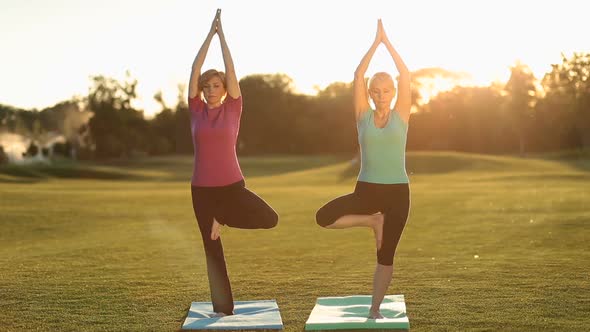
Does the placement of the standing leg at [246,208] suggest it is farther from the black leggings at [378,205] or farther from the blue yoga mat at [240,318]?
the blue yoga mat at [240,318]

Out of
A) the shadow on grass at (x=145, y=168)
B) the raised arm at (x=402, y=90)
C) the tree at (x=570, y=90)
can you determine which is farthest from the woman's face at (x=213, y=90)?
the shadow on grass at (x=145, y=168)

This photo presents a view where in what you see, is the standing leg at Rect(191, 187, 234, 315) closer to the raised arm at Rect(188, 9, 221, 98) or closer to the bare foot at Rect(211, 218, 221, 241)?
the bare foot at Rect(211, 218, 221, 241)

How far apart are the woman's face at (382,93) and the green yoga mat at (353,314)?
2.03m

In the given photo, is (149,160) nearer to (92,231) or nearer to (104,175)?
(104,175)

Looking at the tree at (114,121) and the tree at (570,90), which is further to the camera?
the tree at (114,121)

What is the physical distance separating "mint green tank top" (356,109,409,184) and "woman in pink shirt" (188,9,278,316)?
1063 mm

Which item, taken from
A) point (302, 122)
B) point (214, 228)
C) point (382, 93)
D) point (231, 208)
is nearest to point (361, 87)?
point (382, 93)

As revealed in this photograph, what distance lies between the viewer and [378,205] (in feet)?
27.3

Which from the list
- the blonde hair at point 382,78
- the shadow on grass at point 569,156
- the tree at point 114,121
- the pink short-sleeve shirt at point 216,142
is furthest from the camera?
the tree at point 114,121

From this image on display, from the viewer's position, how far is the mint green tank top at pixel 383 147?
323 inches

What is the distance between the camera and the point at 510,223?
19.8 m

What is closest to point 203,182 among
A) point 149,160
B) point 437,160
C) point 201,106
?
point 201,106

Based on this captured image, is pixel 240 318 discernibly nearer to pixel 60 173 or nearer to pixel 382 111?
pixel 382 111

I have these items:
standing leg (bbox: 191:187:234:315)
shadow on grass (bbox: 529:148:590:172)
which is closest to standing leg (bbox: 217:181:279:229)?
standing leg (bbox: 191:187:234:315)
